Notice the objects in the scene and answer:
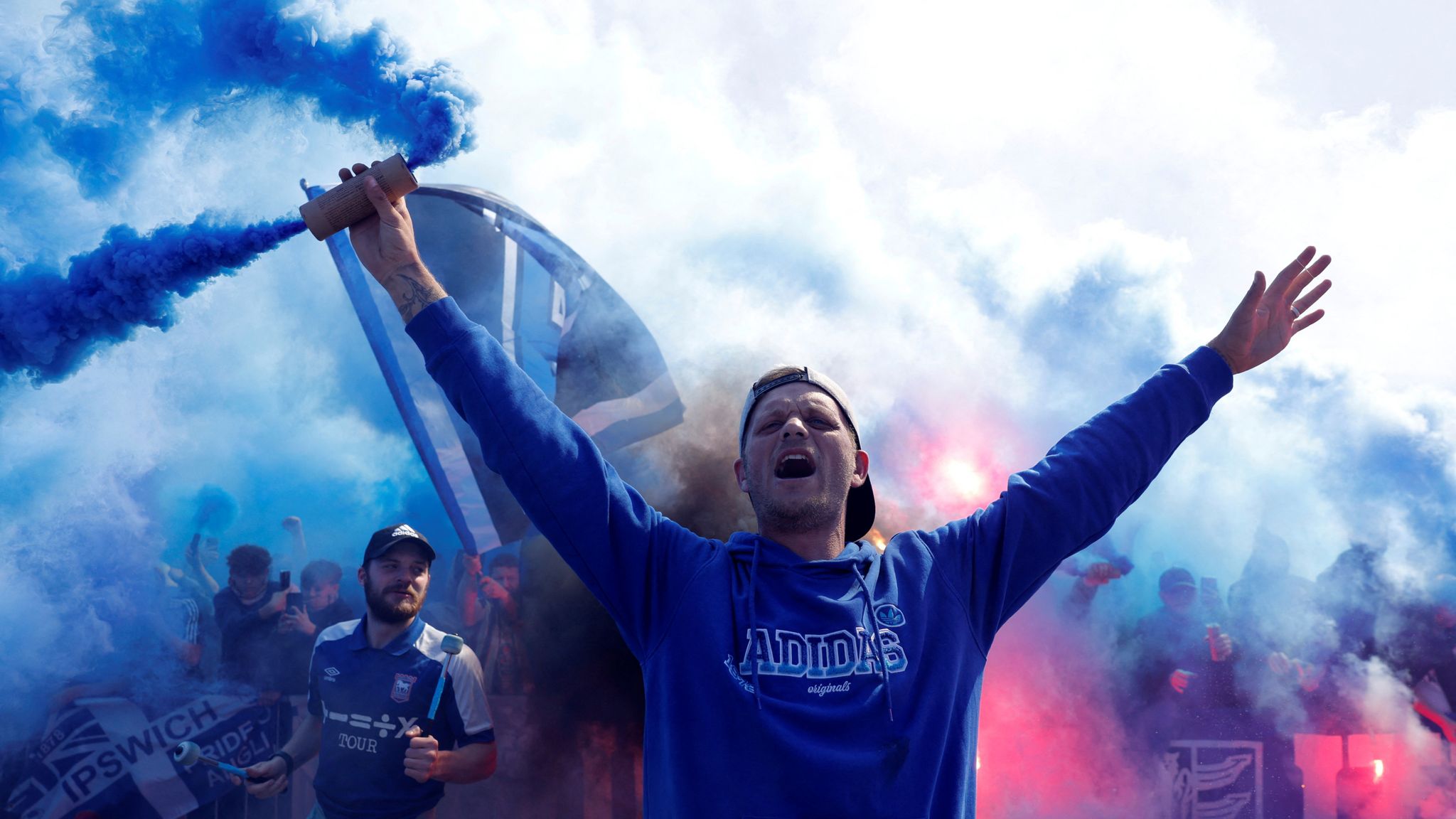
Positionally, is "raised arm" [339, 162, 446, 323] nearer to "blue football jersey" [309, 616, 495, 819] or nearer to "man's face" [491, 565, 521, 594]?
"blue football jersey" [309, 616, 495, 819]

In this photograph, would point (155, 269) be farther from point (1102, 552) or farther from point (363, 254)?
point (1102, 552)

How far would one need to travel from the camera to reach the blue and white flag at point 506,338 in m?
6.64

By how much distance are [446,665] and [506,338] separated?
340 centimetres

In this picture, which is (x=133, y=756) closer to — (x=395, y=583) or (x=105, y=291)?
(x=395, y=583)

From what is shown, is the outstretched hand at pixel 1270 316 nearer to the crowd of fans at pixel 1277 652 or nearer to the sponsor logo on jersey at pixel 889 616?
the sponsor logo on jersey at pixel 889 616

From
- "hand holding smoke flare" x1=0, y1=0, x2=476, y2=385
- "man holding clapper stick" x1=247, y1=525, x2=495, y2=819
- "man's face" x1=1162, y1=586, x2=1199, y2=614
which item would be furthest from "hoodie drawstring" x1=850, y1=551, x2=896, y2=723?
"man's face" x1=1162, y1=586, x2=1199, y2=614

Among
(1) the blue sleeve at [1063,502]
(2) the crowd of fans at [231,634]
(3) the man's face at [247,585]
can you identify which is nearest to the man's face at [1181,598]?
(2) the crowd of fans at [231,634]

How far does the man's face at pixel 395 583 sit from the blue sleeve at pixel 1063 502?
3141 mm

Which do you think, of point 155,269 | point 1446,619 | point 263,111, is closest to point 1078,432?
point 155,269

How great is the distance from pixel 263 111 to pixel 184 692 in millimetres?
3970

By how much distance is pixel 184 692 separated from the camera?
5.64m

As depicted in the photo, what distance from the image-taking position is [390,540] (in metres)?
4.31

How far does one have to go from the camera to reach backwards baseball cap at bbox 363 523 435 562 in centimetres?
430

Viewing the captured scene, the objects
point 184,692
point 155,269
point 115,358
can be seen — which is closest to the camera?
point 155,269
